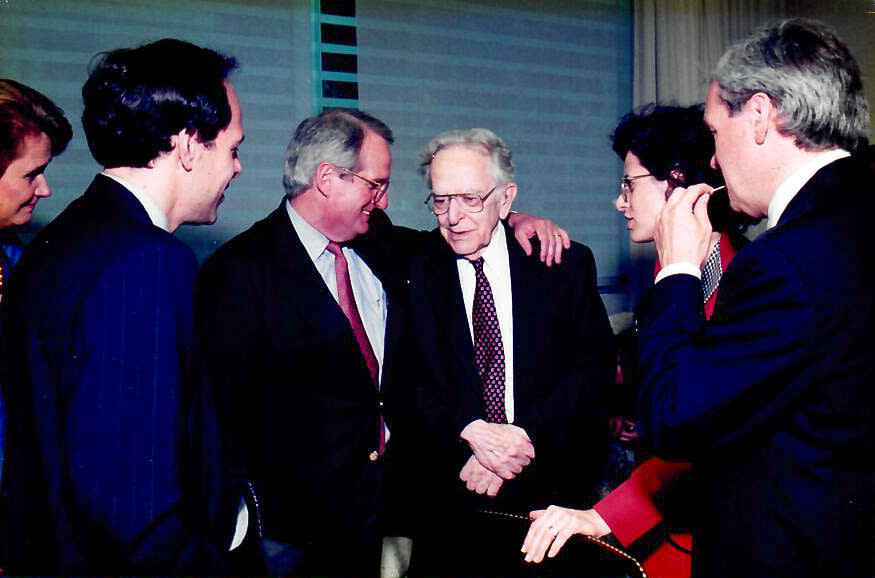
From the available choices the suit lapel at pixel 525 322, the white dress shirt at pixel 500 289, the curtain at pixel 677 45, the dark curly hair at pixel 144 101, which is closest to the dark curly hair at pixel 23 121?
the dark curly hair at pixel 144 101

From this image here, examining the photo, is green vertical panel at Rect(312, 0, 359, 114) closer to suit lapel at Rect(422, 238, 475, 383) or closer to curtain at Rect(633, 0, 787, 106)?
suit lapel at Rect(422, 238, 475, 383)

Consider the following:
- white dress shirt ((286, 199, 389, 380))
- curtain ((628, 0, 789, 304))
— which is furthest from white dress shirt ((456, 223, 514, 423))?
curtain ((628, 0, 789, 304))

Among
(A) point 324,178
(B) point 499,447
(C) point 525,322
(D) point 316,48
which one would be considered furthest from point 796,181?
(D) point 316,48

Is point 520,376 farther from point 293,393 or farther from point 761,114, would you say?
point 761,114

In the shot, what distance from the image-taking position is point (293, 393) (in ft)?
6.18

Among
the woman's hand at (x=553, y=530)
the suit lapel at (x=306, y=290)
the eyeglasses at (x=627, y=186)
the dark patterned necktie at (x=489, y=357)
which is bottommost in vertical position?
the woman's hand at (x=553, y=530)

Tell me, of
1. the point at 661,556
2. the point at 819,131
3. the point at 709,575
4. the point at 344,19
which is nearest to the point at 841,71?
the point at 819,131

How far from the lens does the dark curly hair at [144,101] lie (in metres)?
1.20

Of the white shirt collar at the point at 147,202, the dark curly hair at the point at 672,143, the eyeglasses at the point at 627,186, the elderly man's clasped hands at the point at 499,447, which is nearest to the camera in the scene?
the white shirt collar at the point at 147,202

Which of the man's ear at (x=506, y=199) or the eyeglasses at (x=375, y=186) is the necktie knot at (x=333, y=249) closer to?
the eyeglasses at (x=375, y=186)

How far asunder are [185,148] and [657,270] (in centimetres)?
112

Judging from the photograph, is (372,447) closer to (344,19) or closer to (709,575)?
(709,575)

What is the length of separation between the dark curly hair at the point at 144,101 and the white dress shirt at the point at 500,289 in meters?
1.01

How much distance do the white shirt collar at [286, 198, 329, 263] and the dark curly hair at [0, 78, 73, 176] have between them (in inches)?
25.9
